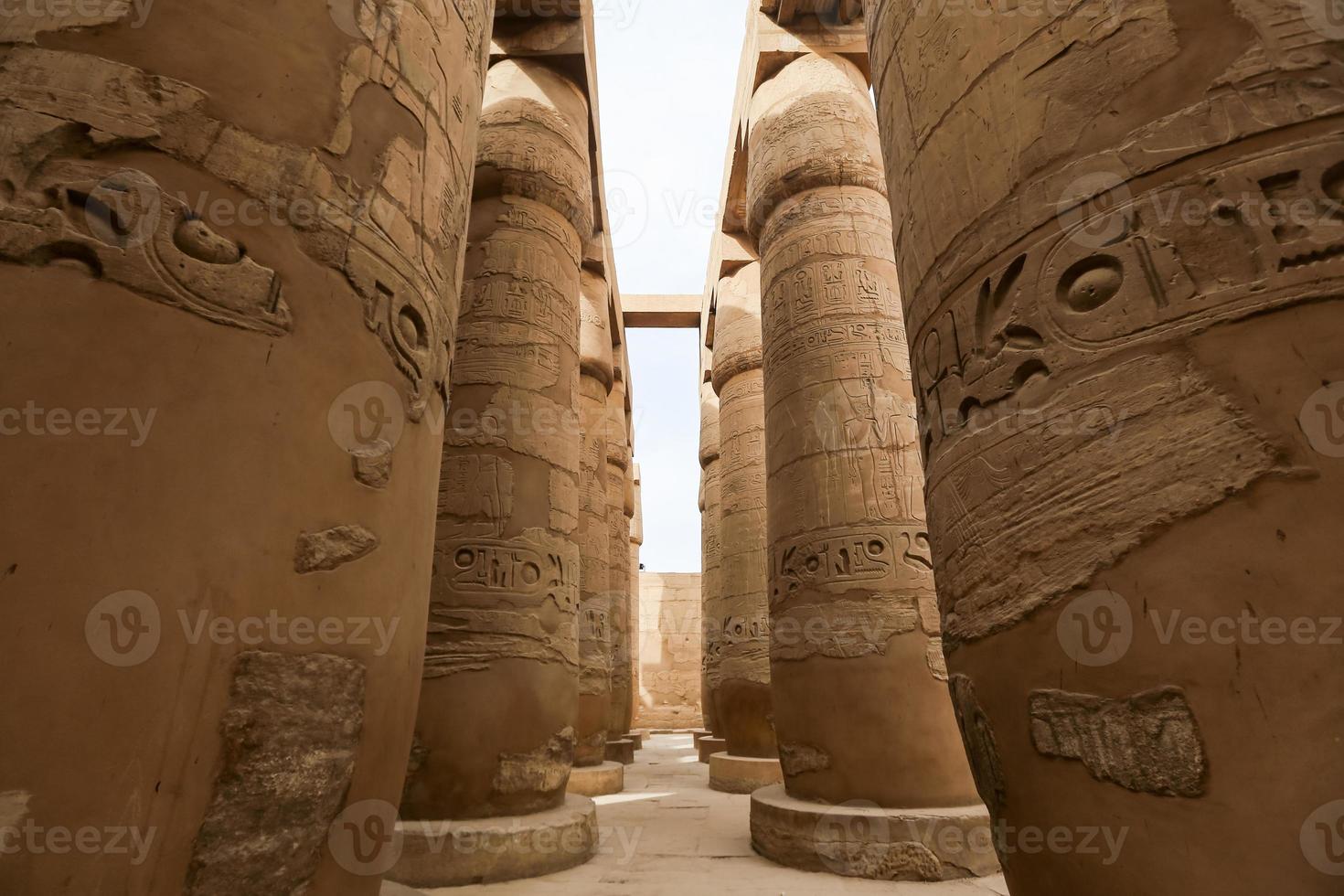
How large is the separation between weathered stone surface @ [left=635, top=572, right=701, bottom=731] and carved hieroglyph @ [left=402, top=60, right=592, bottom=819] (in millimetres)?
16516

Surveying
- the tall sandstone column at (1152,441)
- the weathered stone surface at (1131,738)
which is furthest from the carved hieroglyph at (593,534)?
the weathered stone surface at (1131,738)

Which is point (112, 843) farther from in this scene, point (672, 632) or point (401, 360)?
point (672, 632)

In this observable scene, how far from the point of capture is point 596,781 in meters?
7.26

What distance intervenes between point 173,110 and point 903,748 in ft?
14.3

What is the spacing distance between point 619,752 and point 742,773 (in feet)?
9.70

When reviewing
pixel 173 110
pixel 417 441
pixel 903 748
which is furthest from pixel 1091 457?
pixel 903 748

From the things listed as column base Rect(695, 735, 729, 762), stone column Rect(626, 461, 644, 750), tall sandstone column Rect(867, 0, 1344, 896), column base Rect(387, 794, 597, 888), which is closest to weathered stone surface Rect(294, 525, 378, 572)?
tall sandstone column Rect(867, 0, 1344, 896)

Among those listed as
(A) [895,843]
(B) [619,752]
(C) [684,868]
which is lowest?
(C) [684,868]

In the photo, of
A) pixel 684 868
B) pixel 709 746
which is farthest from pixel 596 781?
pixel 709 746

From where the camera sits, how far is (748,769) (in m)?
7.48

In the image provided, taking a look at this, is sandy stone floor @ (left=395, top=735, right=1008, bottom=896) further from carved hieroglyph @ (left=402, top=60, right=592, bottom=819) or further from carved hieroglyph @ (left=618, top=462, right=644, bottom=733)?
carved hieroglyph @ (left=618, top=462, right=644, bottom=733)

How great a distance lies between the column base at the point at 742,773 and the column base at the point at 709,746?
2.19m

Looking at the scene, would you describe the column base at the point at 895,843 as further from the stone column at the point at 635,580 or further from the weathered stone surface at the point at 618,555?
the stone column at the point at 635,580

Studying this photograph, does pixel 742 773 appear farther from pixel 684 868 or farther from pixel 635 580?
pixel 635 580
